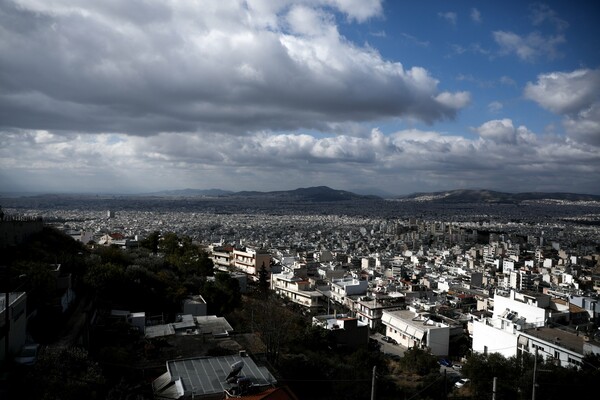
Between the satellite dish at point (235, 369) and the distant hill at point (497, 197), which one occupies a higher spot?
the distant hill at point (497, 197)

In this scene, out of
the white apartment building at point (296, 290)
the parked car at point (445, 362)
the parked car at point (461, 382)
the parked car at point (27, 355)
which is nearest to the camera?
the parked car at point (27, 355)

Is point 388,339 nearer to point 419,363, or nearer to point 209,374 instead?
point 419,363

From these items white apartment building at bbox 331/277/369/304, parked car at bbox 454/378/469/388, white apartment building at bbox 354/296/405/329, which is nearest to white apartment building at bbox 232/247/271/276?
white apartment building at bbox 331/277/369/304

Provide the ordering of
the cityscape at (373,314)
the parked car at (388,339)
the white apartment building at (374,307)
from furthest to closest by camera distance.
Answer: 1. the white apartment building at (374,307)
2. the parked car at (388,339)
3. the cityscape at (373,314)

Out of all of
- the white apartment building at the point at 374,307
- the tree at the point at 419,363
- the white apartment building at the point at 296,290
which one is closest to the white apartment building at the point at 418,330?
the white apartment building at the point at 374,307

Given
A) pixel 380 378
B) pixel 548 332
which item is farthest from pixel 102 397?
pixel 548 332

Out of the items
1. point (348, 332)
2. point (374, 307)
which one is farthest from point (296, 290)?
point (348, 332)

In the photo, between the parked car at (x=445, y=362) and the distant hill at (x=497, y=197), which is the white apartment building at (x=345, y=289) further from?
the distant hill at (x=497, y=197)

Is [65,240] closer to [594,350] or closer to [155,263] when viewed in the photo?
[155,263]
